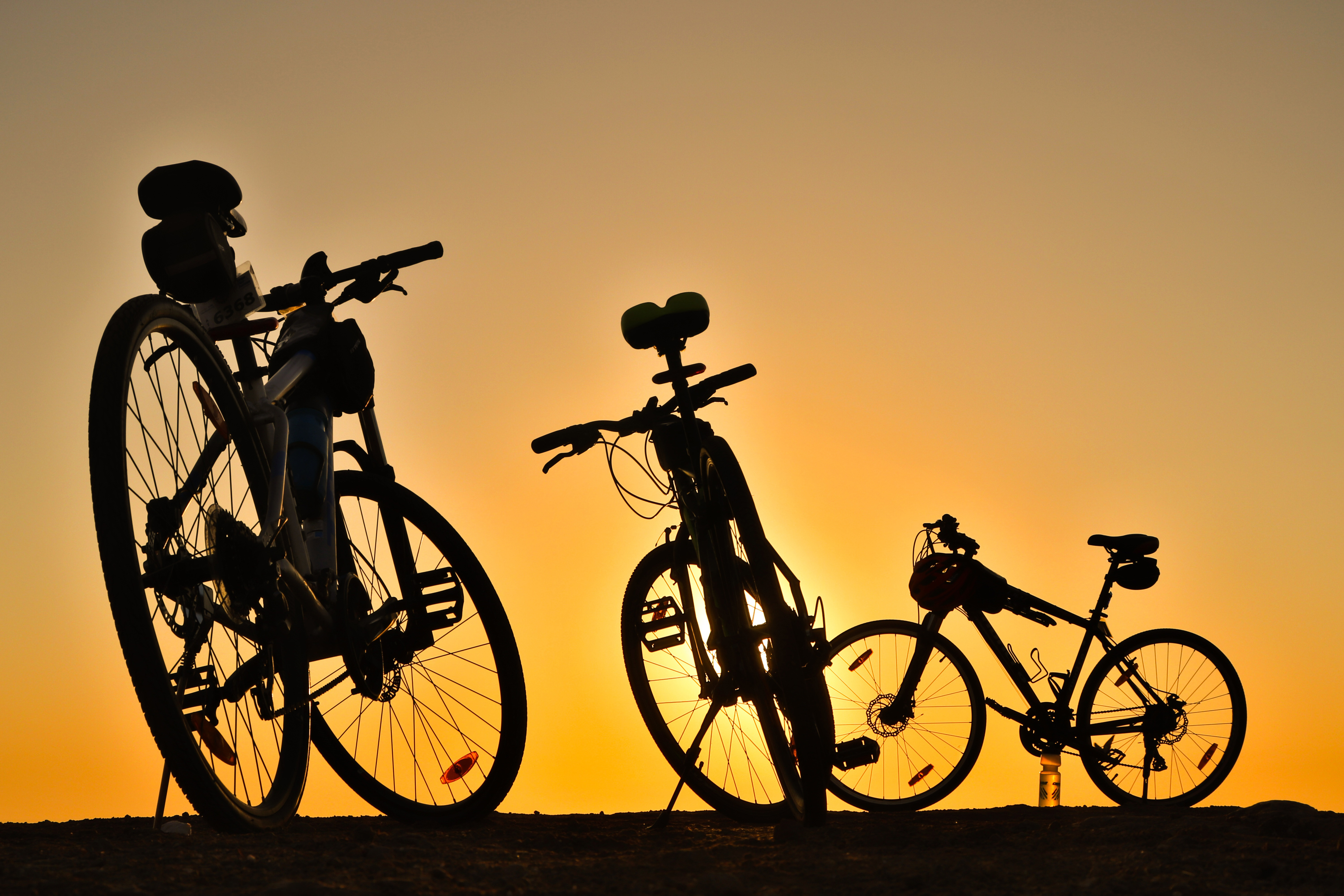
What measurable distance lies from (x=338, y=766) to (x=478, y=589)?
75cm

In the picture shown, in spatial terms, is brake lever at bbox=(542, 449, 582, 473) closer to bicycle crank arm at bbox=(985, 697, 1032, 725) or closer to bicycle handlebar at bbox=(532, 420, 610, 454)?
bicycle handlebar at bbox=(532, 420, 610, 454)

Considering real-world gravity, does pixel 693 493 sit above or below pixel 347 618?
above

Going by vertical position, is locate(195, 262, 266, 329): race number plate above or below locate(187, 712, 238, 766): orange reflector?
above

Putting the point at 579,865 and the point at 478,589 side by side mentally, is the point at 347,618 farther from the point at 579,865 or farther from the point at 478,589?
the point at 579,865

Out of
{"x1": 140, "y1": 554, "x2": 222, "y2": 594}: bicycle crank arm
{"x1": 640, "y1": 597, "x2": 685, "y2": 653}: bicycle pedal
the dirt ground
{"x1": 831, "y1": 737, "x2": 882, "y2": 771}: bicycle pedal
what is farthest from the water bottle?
{"x1": 140, "y1": 554, "x2": 222, "y2": 594}: bicycle crank arm

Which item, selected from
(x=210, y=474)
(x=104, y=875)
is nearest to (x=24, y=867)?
(x=104, y=875)

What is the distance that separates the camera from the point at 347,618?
2.87 meters

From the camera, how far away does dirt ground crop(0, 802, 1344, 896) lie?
79.4 inches

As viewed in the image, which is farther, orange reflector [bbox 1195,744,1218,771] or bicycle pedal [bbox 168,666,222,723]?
orange reflector [bbox 1195,744,1218,771]

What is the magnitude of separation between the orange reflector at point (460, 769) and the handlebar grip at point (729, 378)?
152 centimetres

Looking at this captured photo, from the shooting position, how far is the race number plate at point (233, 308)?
2717 millimetres

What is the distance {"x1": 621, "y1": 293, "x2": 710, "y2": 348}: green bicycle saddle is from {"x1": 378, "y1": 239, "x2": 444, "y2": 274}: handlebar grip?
2.31 feet

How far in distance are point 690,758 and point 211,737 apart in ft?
5.99

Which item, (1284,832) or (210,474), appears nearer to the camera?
(210,474)
